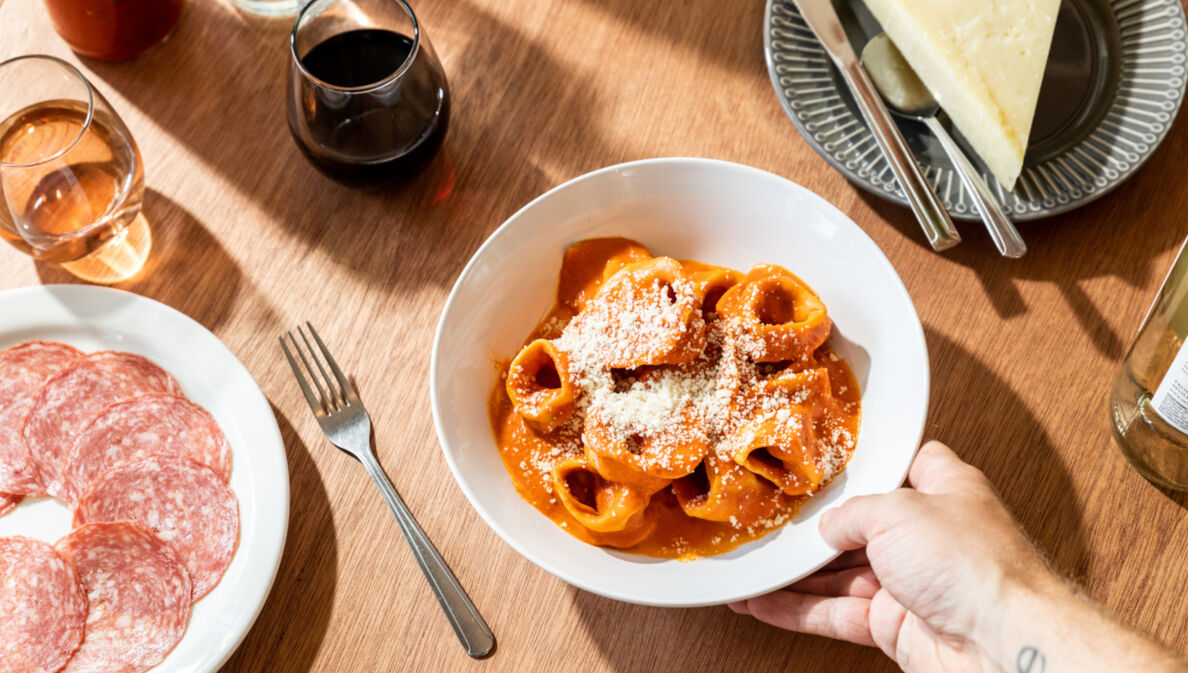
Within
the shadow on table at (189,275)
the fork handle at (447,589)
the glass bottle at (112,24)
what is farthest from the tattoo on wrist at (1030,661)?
the glass bottle at (112,24)

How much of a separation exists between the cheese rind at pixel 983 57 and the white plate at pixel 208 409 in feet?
3.95

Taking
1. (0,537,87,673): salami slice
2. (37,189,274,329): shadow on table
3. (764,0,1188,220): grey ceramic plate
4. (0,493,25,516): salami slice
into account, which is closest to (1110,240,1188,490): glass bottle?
(764,0,1188,220): grey ceramic plate

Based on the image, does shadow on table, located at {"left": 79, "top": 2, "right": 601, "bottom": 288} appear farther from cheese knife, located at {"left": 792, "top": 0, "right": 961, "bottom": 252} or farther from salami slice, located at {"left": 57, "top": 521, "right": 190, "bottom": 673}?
salami slice, located at {"left": 57, "top": 521, "right": 190, "bottom": 673}

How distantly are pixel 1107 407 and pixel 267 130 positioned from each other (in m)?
1.47

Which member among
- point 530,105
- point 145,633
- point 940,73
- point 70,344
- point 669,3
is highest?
point 940,73

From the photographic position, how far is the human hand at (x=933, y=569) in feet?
3.64

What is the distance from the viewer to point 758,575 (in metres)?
1.20

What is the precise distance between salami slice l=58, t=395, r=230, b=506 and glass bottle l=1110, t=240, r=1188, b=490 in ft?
4.33

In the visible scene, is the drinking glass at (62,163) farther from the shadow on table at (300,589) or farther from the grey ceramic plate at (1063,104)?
the grey ceramic plate at (1063,104)

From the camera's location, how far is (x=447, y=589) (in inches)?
53.0

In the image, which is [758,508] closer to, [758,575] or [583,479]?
[758,575]

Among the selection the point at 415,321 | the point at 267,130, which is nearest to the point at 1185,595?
the point at 415,321

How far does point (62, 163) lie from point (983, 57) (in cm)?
148

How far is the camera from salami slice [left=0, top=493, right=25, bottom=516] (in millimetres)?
1358
